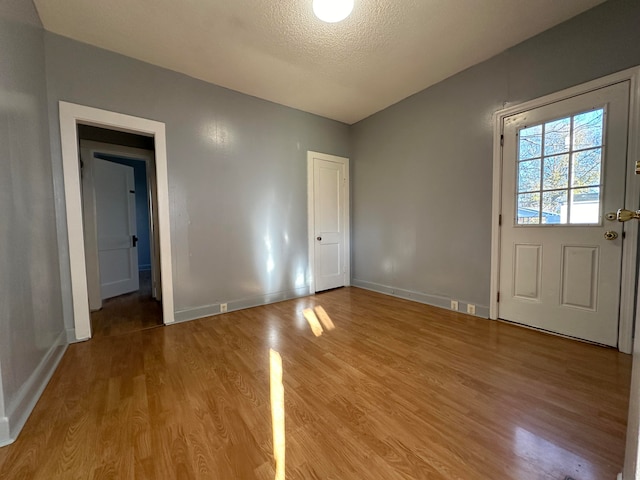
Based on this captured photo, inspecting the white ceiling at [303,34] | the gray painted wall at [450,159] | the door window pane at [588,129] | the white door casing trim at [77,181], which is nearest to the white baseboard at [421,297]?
the gray painted wall at [450,159]

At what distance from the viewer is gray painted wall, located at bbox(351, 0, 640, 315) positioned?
215cm

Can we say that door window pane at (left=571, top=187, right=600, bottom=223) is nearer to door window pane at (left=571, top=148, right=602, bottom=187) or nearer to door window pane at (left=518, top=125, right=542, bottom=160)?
door window pane at (left=571, top=148, right=602, bottom=187)

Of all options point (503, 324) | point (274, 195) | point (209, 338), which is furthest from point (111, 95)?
point (503, 324)

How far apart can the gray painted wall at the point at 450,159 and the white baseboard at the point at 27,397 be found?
3.61 metres

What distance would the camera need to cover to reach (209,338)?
97.3 inches

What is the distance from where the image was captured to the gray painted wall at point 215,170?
7.89 feet

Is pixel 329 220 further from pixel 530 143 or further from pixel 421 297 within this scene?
pixel 530 143

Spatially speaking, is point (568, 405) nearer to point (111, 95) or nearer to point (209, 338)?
point (209, 338)

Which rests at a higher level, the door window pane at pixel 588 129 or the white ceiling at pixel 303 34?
the white ceiling at pixel 303 34

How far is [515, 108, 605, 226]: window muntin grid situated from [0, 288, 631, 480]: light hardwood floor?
44.6 inches

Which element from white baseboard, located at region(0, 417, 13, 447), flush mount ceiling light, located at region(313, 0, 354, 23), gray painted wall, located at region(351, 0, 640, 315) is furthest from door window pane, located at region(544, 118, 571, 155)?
white baseboard, located at region(0, 417, 13, 447)

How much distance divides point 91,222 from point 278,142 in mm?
2632

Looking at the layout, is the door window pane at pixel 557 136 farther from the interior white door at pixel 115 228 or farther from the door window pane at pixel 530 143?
the interior white door at pixel 115 228

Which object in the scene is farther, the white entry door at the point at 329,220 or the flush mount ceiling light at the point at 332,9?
the white entry door at the point at 329,220
